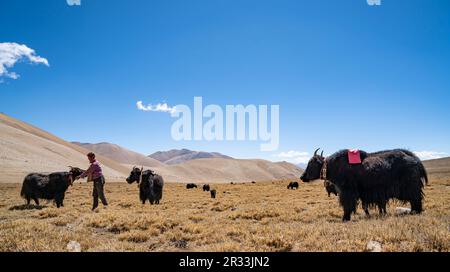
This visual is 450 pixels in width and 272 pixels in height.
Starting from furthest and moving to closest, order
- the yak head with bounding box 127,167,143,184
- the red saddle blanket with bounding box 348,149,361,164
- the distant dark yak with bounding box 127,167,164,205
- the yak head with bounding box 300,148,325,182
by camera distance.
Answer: the distant dark yak with bounding box 127,167,164,205 → the yak head with bounding box 127,167,143,184 → the yak head with bounding box 300,148,325,182 → the red saddle blanket with bounding box 348,149,361,164

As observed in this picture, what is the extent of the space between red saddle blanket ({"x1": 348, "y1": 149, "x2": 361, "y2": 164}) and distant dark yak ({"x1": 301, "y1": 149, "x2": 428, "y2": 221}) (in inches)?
5.2

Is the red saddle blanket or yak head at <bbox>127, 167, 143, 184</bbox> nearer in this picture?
the red saddle blanket

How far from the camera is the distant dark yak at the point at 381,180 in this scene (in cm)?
993

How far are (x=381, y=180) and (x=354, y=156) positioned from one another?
3.64ft

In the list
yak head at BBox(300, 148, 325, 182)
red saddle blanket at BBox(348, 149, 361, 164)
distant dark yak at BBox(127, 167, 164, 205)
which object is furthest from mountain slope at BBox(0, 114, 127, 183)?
red saddle blanket at BBox(348, 149, 361, 164)

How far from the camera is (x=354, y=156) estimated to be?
33.8ft

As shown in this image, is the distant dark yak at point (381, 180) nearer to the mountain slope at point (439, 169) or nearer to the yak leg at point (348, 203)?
the yak leg at point (348, 203)

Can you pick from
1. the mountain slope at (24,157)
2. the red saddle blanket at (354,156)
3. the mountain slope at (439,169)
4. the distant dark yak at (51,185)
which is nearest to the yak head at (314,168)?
the red saddle blanket at (354,156)

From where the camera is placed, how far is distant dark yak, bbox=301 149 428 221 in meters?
9.93

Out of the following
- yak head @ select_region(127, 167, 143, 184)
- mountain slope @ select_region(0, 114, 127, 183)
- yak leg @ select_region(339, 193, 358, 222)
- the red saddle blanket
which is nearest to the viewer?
yak leg @ select_region(339, 193, 358, 222)

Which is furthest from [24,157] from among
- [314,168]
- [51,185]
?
[314,168]

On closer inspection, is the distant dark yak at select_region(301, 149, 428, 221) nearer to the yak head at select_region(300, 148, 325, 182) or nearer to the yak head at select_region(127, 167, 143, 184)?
the yak head at select_region(300, 148, 325, 182)

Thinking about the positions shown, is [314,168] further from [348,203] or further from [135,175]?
[135,175]
